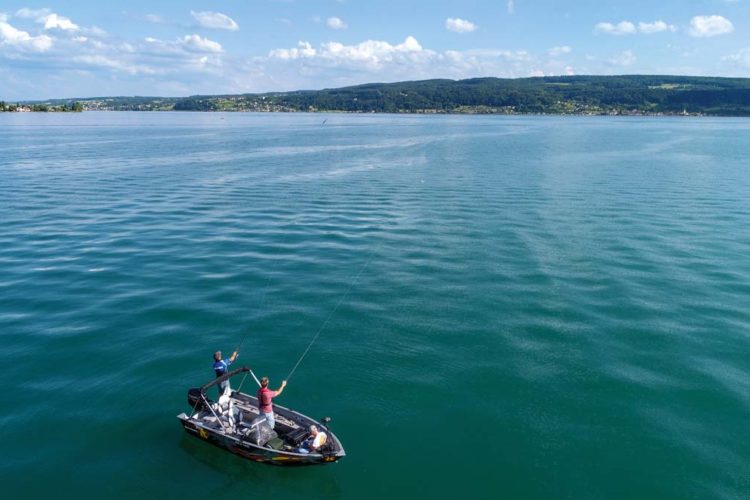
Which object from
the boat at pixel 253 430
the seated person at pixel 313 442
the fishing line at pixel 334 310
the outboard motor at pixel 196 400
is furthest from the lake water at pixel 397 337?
the outboard motor at pixel 196 400

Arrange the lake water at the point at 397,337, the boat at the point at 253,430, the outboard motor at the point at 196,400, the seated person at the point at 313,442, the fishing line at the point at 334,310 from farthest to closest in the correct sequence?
the fishing line at the point at 334,310
the outboard motor at the point at 196,400
the lake water at the point at 397,337
the boat at the point at 253,430
the seated person at the point at 313,442

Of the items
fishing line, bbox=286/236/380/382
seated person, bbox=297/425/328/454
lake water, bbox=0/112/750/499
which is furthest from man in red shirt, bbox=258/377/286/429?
fishing line, bbox=286/236/380/382

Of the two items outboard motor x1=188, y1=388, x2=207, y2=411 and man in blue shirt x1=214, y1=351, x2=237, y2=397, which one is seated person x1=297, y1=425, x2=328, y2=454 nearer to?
man in blue shirt x1=214, y1=351, x2=237, y2=397

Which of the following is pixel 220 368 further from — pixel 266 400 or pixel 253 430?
pixel 253 430

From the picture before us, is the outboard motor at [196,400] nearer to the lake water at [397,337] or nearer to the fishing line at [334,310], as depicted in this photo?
the lake water at [397,337]

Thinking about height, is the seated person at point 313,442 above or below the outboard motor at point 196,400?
below

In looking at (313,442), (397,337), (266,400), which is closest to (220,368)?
(266,400)
